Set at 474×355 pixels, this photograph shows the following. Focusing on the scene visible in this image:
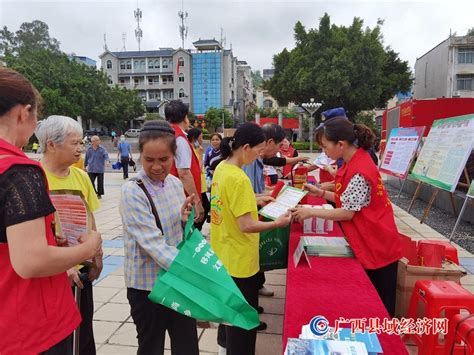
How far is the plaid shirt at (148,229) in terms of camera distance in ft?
5.17

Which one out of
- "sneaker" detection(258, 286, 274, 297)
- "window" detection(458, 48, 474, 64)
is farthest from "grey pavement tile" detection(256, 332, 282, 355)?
"window" detection(458, 48, 474, 64)

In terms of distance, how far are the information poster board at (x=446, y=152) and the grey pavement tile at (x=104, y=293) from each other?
465 centimetres

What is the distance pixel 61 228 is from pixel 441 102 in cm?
1069

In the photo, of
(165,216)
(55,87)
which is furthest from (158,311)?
(55,87)

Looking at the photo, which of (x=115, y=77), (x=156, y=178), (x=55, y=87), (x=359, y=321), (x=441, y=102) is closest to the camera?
(x=359, y=321)

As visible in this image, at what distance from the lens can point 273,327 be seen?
2.95 metres

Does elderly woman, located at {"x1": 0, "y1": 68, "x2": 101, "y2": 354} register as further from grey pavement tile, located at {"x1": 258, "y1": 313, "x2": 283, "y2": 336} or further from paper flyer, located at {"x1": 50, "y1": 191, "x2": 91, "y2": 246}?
grey pavement tile, located at {"x1": 258, "y1": 313, "x2": 283, "y2": 336}

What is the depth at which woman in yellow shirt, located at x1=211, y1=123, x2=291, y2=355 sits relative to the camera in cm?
194

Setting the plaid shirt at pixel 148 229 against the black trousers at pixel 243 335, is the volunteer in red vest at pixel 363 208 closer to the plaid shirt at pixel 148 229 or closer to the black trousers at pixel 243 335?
the black trousers at pixel 243 335

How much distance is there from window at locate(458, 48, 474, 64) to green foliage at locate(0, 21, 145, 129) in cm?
3276

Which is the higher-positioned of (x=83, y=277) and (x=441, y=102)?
(x=441, y=102)

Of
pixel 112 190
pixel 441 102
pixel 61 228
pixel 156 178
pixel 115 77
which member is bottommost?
pixel 112 190

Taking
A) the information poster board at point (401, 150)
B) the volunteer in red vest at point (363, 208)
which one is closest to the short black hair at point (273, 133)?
the volunteer in red vest at point (363, 208)

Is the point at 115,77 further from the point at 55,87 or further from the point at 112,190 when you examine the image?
the point at 112,190
